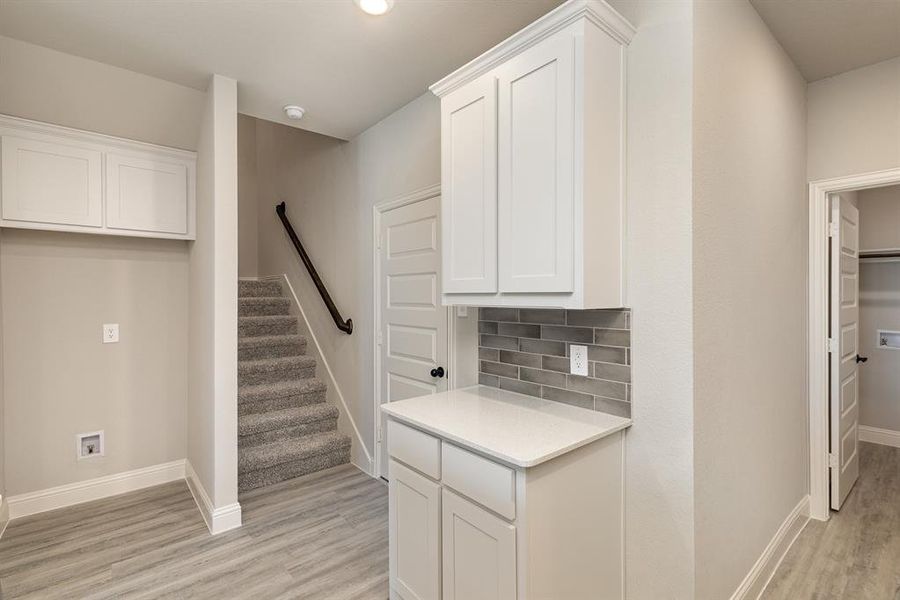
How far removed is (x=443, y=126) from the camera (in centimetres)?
206

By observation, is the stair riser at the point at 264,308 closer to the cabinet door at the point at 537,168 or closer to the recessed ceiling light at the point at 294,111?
the recessed ceiling light at the point at 294,111

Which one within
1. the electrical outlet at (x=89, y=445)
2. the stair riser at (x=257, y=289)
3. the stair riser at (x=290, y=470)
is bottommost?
the stair riser at (x=290, y=470)

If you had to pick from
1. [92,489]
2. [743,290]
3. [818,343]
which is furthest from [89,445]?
[818,343]

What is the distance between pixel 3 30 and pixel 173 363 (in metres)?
2.07

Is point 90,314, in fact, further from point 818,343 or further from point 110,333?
point 818,343

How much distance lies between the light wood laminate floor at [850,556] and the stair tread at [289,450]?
2.80m

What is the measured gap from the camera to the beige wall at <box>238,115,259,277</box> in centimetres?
523

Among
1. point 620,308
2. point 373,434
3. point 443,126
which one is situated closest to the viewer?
point 620,308

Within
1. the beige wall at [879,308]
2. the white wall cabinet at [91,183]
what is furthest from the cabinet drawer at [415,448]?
the beige wall at [879,308]

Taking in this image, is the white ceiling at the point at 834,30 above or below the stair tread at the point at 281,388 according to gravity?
above

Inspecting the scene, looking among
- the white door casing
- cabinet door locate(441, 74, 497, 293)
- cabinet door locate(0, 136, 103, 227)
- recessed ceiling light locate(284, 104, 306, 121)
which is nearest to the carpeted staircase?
cabinet door locate(0, 136, 103, 227)

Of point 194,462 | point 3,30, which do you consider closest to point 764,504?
→ point 194,462

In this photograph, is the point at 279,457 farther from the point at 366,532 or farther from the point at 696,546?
the point at 696,546

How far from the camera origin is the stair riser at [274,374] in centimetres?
365
